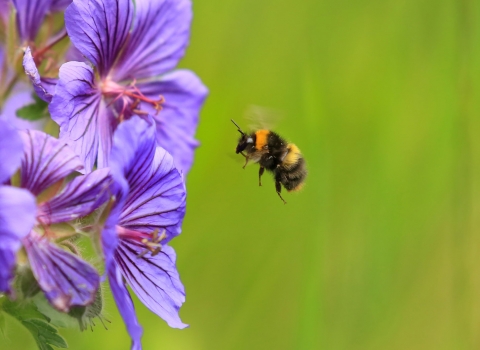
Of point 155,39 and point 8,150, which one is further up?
point 155,39

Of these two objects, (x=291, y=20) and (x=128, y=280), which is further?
(x=291, y=20)

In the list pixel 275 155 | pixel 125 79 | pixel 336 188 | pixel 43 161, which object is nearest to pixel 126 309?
pixel 43 161

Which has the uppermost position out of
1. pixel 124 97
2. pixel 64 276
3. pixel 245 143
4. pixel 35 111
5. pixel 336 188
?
pixel 336 188

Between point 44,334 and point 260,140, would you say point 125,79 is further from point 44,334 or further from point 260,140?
point 44,334

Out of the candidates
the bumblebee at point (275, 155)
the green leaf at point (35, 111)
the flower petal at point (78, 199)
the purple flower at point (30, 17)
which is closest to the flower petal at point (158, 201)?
the flower petal at point (78, 199)

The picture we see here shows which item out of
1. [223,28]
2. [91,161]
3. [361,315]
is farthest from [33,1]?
[223,28]

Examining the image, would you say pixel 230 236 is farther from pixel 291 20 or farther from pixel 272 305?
pixel 291 20

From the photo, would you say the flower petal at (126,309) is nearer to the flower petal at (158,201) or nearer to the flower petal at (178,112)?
the flower petal at (158,201)
